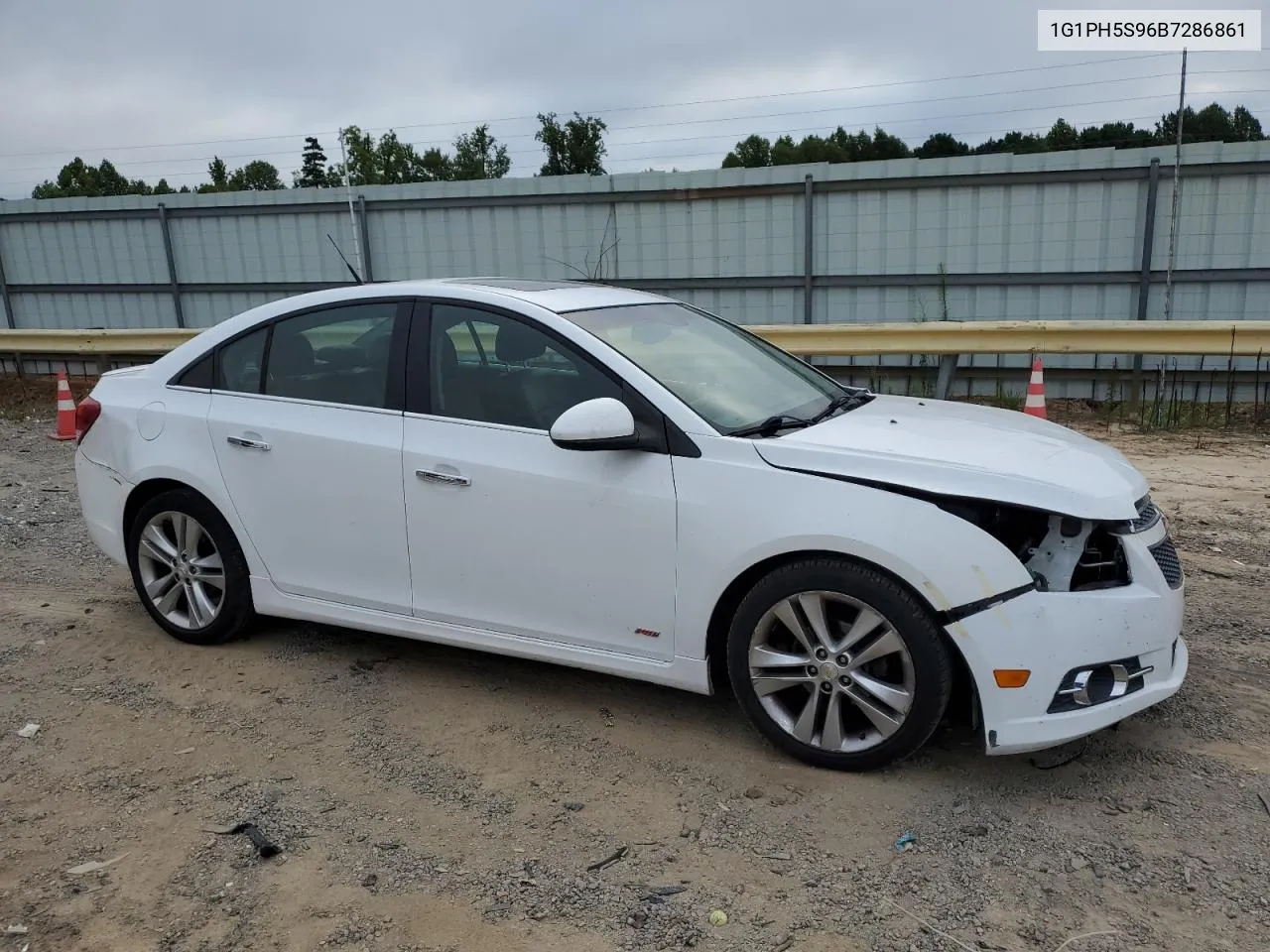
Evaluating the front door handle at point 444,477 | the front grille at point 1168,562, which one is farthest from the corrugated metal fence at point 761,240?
the front door handle at point 444,477

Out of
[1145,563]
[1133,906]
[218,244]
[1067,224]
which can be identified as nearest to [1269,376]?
[1067,224]

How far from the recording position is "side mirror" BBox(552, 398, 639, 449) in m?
3.37

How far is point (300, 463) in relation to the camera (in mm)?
4125

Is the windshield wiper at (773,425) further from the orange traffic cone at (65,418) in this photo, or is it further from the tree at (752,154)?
the tree at (752,154)

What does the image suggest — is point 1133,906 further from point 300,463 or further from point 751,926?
point 300,463

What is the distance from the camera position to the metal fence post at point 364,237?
13664 millimetres

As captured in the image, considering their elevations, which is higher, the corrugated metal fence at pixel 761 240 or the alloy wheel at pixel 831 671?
the corrugated metal fence at pixel 761 240

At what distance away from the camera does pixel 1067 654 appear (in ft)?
9.84

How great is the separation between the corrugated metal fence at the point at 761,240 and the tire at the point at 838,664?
838cm

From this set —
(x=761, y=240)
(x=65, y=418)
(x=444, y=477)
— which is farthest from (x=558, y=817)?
(x=761, y=240)

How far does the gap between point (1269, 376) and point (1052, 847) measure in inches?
351

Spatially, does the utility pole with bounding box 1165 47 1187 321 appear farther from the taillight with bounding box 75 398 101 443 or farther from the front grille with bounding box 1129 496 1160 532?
the taillight with bounding box 75 398 101 443

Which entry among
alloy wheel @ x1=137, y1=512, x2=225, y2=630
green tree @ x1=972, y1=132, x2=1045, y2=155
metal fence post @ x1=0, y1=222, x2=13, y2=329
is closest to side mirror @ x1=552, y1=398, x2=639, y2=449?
alloy wheel @ x1=137, y1=512, x2=225, y2=630

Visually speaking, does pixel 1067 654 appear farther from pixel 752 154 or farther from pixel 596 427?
pixel 752 154
